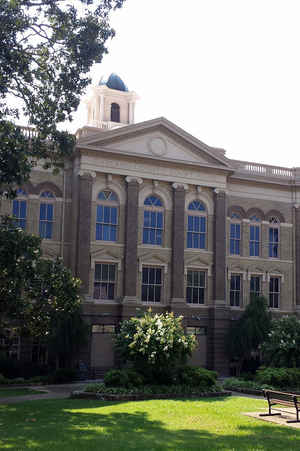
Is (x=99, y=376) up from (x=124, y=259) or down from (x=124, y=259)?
down

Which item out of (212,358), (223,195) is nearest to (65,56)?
(223,195)

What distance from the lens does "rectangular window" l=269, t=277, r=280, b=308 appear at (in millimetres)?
41053

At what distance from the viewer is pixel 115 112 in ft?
156

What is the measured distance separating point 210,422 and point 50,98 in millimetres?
12199

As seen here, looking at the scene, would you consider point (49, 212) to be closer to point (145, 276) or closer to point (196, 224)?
point (145, 276)

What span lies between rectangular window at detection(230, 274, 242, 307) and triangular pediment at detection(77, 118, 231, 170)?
24.8ft

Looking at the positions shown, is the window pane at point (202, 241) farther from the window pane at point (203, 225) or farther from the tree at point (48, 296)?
the tree at point (48, 296)

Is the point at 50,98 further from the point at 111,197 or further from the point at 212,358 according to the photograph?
the point at 212,358

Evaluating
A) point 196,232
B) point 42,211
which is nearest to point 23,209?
point 42,211

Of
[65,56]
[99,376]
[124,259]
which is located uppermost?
[65,56]

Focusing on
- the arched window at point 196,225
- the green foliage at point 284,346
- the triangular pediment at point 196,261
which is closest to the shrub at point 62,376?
the green foliage at point 284,346

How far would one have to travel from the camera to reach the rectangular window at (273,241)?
1635 inches

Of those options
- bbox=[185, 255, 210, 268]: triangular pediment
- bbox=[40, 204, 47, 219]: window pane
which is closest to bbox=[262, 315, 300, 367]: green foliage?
bbox=[185, 255, 210, 268]: triangular pediment

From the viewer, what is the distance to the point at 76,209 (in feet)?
115
